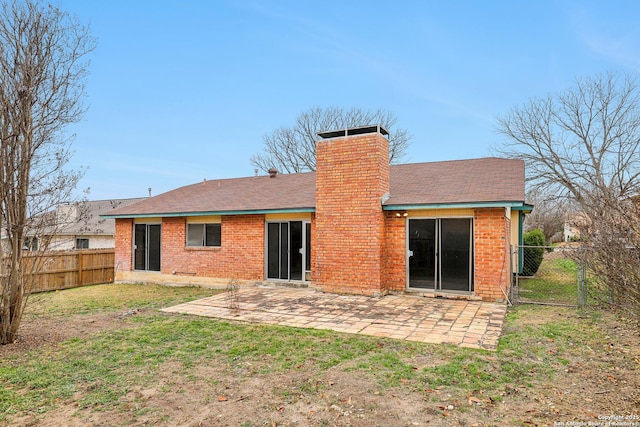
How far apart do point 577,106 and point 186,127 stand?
21164mm

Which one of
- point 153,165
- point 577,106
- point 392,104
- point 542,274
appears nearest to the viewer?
point 542,274

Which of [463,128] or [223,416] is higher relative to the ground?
[463,128]

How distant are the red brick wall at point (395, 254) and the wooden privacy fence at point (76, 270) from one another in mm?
11032

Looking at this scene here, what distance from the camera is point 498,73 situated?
16.9m

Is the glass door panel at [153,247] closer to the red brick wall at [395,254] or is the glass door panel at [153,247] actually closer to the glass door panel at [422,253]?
the red brick wall at [395,254]

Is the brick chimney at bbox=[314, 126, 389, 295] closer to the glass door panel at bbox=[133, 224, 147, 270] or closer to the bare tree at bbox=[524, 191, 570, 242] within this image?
the glass door panel at bbox=[133, 224, 147, 270]

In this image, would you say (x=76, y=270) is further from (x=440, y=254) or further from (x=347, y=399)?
(x=347, y=399)

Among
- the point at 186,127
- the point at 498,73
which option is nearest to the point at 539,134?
the point at 498,73

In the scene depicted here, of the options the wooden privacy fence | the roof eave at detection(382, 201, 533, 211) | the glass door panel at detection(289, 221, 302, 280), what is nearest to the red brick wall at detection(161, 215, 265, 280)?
the glass door panel at detection(289, 221, 302, 280)

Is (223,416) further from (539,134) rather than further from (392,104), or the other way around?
(392,104)

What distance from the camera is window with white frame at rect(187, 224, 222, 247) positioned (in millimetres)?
12562

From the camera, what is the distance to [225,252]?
12.3 m

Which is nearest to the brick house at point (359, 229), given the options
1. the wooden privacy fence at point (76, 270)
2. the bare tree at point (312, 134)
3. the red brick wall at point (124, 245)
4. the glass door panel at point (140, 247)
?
the glass door panel at point (140, 247)

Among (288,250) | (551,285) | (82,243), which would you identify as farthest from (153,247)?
(551,285)
